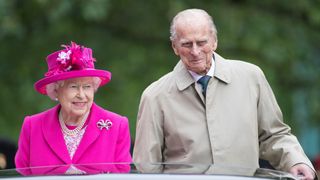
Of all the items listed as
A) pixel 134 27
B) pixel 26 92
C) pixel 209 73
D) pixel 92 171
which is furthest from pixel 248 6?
pixel 92 171

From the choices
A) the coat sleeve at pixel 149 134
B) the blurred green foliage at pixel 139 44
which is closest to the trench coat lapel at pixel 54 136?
the coat sleeve at pixel 149 134

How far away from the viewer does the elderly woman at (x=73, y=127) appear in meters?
6.82

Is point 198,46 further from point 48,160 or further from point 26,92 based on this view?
point 26,92

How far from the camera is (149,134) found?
23.1 ft

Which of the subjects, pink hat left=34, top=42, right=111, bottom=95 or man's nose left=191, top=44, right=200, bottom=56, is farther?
man's nose left=191, top=44, right=200, bottom=56

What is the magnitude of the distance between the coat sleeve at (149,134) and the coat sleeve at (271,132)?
1.87ft

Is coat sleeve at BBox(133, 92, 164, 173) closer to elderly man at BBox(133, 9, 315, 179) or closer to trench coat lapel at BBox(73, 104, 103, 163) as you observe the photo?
elderly man at BBox(133, 9, 315, 179)

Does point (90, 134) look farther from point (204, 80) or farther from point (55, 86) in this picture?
point (204, 80)

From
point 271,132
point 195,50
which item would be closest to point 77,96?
point 195,50

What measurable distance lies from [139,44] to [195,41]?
7852mm

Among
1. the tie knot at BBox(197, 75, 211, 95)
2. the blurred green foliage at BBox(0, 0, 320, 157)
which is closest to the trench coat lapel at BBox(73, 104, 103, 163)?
the tie knot at BBox(197, 75, 211, 95)

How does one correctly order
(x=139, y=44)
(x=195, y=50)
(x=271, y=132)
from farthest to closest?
(x=139, y=44)
(x=271, y=132)
(x=195, y=50)

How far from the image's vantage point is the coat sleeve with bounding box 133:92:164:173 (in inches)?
277

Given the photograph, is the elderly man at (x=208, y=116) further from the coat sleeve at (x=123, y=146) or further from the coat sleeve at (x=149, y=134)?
the coat sleeve at (x=123, y=146)
